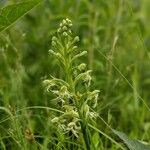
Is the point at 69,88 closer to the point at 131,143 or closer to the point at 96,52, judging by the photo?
the point at 131,143

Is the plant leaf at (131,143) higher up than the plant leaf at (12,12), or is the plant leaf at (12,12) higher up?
the plant leaf at (12,12)

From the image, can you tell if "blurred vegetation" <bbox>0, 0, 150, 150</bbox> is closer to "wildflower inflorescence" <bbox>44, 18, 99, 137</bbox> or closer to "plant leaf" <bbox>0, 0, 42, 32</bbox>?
"plant leaf" <bbox>0, 0, 42, 32</bbox>

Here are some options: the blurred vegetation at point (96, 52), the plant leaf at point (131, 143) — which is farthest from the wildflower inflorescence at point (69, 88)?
the blurred vegetation at point (96, 52)

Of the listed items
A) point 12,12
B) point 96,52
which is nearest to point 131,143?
point 12,12

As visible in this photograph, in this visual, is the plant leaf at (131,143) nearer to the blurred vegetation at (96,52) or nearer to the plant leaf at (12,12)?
the plant leaf at (12,12)

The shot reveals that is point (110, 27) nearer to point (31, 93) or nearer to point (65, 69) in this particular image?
point (31, 93)

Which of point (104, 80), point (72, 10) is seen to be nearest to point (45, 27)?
point (72, 10)

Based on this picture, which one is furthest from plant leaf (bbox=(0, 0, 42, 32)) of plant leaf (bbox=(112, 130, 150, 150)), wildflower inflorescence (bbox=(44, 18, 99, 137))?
plant leaf (bbox=(112, 130, 150, 150))

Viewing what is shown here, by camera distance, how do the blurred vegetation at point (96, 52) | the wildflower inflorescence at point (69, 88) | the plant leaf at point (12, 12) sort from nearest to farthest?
the wildflower inflorescence at point (69, 88) → the plant leaf at point (12, 12) → the blurred vegetation at point (96, 52)

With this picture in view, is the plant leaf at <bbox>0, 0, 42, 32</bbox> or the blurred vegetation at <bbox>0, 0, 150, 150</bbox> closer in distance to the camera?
the plant leaf at <bbox>0, 0, 42, 32</bbox>

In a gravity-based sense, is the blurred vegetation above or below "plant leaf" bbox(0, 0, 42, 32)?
below
